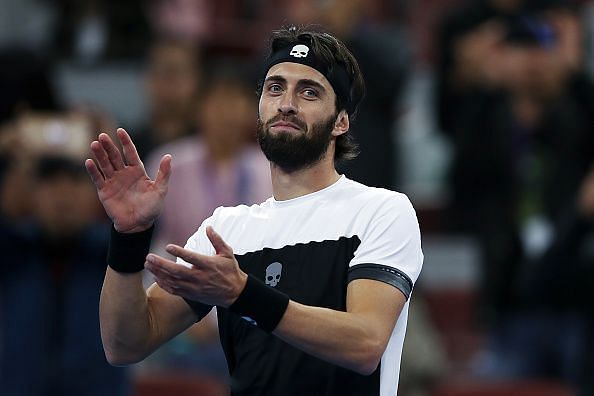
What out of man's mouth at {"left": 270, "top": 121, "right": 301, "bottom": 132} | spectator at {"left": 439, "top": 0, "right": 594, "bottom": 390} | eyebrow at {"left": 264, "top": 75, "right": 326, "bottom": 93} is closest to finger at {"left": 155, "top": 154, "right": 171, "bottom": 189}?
man's mouth at {"left": 270, "top": 121, "right": 301, "bottom": 132}

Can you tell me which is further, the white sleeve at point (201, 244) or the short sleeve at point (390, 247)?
the white sleeve at point (201, 244)

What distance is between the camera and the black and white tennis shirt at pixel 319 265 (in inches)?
191

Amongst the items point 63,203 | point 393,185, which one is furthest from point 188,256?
point 393,185

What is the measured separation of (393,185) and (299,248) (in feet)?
15.7

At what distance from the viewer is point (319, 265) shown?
494cm

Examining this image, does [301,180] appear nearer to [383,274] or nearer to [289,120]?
[289,120]

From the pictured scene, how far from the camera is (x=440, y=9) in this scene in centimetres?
1622

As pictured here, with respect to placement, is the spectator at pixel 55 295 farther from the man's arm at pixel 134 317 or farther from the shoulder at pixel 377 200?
→ the shoulder at pixel 377 200

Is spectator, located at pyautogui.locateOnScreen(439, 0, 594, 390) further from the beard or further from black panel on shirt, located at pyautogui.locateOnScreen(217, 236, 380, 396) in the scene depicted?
black panel on shirt, located at pyautogui.locateOnScreen(217, 236, 380, 396)

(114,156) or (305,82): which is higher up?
(305,82)

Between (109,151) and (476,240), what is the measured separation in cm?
534

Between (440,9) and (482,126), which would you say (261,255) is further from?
(440,9)

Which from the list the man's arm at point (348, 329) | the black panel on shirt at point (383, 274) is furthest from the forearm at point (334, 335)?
the black panel on shirt at point (383, 274)

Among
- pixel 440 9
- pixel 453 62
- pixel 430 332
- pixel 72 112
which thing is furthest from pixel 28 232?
pixel 440 9
